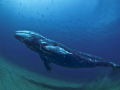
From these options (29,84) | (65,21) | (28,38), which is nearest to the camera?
(28,38)

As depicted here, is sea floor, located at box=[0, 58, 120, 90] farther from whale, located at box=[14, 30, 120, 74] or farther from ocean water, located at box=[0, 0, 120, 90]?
whale, located at box=[14, 30, 120, 74]

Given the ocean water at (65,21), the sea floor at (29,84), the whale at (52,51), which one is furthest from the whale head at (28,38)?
the sea floor at (29,84)

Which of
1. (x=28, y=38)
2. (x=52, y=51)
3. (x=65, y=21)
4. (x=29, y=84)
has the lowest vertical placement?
(x=29, y=84)

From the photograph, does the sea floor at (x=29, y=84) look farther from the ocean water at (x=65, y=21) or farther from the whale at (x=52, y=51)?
the whale at (x=52, y=51)

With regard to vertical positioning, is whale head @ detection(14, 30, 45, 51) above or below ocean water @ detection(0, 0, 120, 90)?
below

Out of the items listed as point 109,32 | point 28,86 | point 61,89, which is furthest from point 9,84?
point 109,32

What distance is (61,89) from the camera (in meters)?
10.4

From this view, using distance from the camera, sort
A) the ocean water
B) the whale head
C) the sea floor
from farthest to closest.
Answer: the ocean water
the sea floor
the whale head

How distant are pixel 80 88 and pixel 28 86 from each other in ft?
13.4

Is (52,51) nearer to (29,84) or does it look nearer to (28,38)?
(28,38)

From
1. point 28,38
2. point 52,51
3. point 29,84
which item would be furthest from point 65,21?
point 29,84

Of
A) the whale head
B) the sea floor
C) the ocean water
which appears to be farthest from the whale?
the ocean water

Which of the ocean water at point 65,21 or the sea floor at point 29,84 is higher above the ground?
the ocean water at point 65,21

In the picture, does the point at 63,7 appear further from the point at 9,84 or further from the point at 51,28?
the point at 9,84
